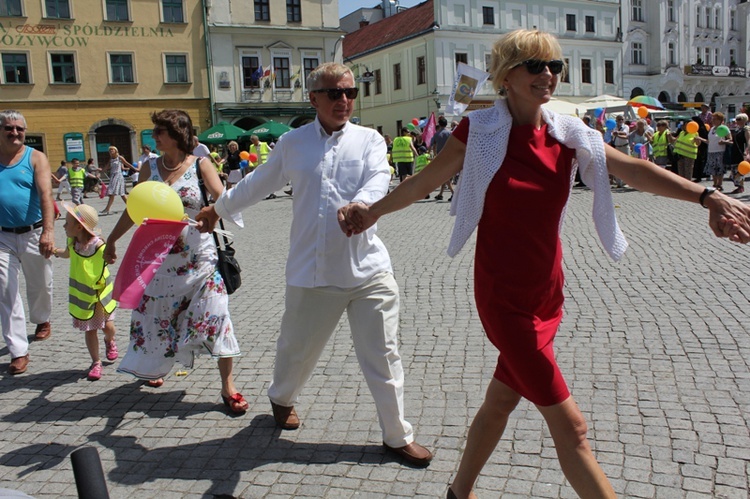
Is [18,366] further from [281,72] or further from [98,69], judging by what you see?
[281,72]

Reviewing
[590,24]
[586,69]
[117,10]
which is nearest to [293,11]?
[117,10]

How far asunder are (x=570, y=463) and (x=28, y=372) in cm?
437

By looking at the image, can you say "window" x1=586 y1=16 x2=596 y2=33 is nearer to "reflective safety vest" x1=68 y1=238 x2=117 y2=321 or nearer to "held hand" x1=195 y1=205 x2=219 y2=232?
"reflective safety vest" x1=68 y1=238 x2=117 y2=321

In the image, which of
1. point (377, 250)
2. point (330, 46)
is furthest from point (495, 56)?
point (330, 46)

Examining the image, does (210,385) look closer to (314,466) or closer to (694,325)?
(314,466)

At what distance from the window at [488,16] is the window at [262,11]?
16471 millimetres

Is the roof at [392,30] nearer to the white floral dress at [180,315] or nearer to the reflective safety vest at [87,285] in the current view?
the reflective safety vest at [87,285]

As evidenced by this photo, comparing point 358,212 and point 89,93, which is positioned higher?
point 89,93

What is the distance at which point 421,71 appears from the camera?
162 ft

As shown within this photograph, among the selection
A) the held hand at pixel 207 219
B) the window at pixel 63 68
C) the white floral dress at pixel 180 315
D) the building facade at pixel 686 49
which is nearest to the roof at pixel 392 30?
the building facade at pixel 686 49

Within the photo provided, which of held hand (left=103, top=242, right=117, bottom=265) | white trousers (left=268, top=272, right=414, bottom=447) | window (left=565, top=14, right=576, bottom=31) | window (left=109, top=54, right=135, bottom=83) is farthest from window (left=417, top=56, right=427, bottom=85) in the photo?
white trousers (left=268, top=272, right=414, bottom=447)

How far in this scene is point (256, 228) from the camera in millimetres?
14102

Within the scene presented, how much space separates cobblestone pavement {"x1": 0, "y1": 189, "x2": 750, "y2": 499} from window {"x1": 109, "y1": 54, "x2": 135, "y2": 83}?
33.6 meters

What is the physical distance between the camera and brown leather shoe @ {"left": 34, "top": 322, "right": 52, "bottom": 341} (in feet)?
20.8
